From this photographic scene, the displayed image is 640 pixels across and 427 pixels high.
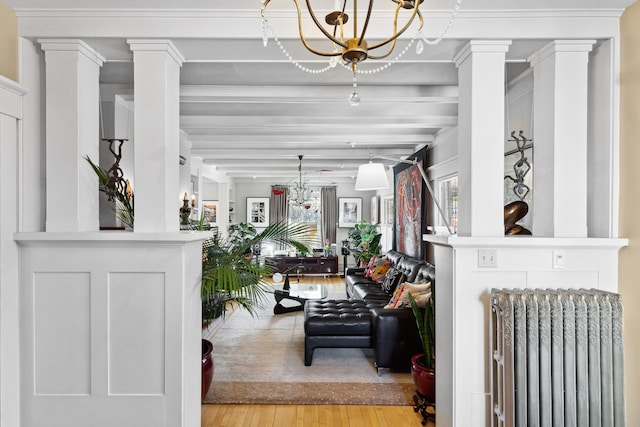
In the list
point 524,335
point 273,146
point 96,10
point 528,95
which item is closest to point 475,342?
point 524,335

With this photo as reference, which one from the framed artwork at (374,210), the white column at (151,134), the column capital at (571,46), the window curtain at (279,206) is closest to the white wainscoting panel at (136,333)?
the white column at (151,134)

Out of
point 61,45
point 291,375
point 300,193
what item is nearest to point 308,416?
point 291,375

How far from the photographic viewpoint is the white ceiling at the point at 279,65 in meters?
1.91

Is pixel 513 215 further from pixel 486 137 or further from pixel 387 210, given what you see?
pixel 387 210

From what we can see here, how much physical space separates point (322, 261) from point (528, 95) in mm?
6106

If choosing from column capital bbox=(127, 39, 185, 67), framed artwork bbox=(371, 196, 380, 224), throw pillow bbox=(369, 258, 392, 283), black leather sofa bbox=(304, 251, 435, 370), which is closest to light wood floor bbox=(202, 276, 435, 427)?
black leather sofa bbox=(304, 251, 435, 370)

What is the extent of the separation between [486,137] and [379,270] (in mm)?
3793

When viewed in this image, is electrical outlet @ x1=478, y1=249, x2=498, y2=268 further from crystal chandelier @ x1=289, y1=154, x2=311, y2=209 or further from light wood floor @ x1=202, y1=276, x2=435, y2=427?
crystal chandelier @ x1=289, y1=154, x2=311, y2=209

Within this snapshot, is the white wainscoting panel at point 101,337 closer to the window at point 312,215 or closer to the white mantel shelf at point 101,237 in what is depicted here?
the white mantel shelf at point 101,237

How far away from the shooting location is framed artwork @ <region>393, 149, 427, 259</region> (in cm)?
486

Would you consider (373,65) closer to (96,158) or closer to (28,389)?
(96,158)

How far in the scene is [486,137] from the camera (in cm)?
196

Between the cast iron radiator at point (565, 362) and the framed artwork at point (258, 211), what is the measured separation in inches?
305

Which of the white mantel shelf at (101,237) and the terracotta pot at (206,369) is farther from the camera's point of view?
the terracotta pot at (206,369)
